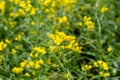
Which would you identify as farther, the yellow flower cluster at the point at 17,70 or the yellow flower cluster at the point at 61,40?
the yellow flower cluster at the point at 17,70

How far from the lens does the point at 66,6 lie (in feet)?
9.77

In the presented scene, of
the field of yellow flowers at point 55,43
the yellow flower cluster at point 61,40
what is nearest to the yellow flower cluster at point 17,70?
the field of yellow flowers at point 55,43

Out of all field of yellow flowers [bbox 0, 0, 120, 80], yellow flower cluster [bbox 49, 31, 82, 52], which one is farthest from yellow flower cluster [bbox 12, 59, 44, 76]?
yellow flower cluster [bbox 49, 31, 82, 52]

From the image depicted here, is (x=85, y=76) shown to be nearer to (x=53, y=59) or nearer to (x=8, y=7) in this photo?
(x=53, y=59)

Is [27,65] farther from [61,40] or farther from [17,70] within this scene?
[61,40]

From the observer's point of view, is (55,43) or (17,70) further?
(17,70)

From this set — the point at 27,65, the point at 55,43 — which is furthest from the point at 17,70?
the point at 55,43

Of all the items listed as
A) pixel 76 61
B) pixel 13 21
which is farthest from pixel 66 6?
pixel 76 61

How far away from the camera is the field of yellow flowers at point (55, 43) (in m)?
2.23

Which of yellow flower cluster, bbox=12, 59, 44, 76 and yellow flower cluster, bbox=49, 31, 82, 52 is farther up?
yellow flower cluster, bbox=49, 31, 82, 52

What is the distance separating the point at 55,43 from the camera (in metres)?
2.15

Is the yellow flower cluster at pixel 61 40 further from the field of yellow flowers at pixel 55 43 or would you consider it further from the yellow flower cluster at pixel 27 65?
the yellow flower cluster at pixel 27 65

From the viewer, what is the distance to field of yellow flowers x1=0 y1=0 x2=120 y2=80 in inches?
87.8

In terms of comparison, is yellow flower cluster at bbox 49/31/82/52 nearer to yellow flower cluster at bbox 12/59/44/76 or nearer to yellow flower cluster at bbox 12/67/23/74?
yellow flower cluster at bbox 12/59/44/76
